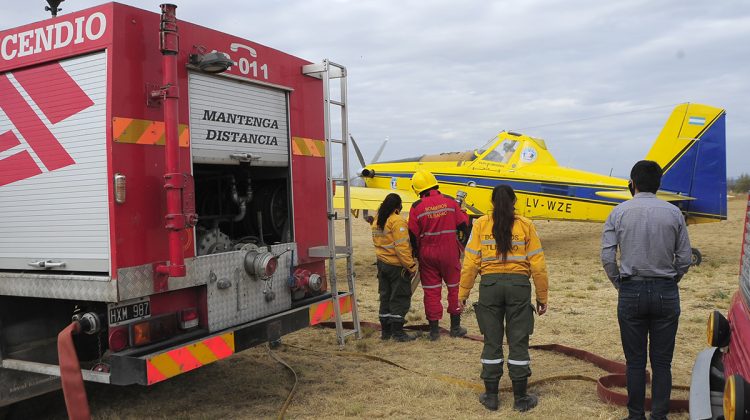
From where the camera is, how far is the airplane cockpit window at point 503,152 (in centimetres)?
1551

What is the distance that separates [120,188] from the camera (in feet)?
12.1

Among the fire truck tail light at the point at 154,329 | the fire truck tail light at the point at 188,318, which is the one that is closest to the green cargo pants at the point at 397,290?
the fire truck tail light at the point at 188,318

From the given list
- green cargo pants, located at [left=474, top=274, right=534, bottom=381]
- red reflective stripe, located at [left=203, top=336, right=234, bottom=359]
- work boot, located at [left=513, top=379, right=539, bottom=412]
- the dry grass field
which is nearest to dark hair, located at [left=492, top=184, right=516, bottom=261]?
green cargo pants, located at [left=474, top=274, right=534, bottom=381]

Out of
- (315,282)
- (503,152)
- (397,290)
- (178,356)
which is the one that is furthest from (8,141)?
(503,152)

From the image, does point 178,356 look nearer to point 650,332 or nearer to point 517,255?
point 517,255

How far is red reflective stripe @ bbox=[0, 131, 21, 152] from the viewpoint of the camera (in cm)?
416

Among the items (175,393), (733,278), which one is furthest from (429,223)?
(733,278)

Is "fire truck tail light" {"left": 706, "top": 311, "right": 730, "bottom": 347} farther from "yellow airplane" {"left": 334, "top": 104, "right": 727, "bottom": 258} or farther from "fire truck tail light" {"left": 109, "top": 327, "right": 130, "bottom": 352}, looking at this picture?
"yellow airplane" {"left": 334, "top": 104, "right": 727, "bottom": 258}

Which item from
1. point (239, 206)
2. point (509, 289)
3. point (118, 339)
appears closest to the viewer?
point (118, 339)

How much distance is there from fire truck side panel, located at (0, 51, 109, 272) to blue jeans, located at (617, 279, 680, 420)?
353 cm

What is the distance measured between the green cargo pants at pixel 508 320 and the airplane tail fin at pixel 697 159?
1026cm

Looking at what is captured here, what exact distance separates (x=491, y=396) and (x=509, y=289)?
0.90 m

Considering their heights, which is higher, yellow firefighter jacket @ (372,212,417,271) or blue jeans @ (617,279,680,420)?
yellow firefighter jacket @ (372,212,417,271)

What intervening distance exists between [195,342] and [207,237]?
3.30 feet
